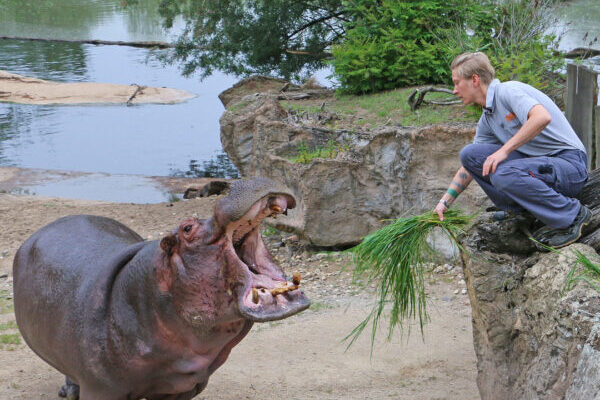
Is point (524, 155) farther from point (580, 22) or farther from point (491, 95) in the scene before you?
point (580, 22)

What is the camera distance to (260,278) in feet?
9.18

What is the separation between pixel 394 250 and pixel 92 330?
1.65 m

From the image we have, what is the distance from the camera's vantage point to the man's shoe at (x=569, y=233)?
3.72m

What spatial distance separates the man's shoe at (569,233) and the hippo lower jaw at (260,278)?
1.63 meters

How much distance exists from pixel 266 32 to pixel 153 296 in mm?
10135

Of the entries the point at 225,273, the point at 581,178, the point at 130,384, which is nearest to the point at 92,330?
the point at 130,384

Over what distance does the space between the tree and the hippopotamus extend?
9101 millimetres

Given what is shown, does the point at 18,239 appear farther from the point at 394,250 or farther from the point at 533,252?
the point at 533,252

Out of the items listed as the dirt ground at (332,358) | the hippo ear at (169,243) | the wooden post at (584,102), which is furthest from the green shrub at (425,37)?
the hippo ear at (169,243)

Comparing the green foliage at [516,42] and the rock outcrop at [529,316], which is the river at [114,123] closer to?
the green foliage at [516,42]

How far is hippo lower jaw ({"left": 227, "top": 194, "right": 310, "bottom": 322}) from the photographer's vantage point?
265 centimetres

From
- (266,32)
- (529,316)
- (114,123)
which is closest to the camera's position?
(529,316)

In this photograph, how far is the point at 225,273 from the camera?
2.80 metres

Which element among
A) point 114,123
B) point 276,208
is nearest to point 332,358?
point 276,208
